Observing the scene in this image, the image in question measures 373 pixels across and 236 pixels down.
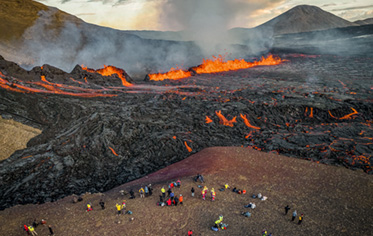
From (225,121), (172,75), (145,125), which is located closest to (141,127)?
(145,125)

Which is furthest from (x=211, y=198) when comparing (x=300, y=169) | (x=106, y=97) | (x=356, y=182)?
(x=106, y=97)

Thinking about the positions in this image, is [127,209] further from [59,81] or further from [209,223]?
[59,81]

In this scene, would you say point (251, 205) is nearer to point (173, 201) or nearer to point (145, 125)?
point (173, 201)

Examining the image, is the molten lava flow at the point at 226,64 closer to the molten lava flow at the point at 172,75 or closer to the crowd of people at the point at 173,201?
the molten lava flow at the point at 172,75

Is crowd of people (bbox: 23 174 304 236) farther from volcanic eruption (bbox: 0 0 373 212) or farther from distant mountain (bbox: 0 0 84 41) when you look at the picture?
distant mountain (bbox: 0 0 84 41)

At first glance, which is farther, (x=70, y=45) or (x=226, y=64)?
(x=226, y=64)

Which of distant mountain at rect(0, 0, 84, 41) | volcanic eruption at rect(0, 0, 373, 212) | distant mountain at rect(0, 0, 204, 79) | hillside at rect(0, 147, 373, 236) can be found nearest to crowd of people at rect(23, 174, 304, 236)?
hillside at rect(0, 147, 373, 236)
